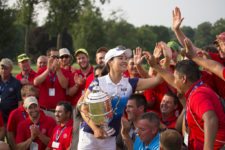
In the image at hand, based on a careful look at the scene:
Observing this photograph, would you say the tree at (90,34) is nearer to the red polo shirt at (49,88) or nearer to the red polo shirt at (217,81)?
the red polo shirt at (49,88)

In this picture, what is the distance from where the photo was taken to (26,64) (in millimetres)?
8672

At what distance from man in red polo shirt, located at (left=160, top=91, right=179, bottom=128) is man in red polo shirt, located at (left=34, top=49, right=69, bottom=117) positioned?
2767 millimetres

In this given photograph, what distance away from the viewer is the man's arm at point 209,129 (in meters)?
3.62

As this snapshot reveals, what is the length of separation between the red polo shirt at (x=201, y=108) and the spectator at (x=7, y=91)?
4985 millimetres

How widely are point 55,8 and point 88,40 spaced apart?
16.2 meters

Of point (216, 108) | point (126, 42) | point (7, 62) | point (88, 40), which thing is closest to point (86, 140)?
point (216, 108)

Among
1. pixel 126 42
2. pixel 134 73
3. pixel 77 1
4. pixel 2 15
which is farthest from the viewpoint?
pixel 126 42

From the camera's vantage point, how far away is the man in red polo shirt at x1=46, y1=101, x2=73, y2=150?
20.1 feet

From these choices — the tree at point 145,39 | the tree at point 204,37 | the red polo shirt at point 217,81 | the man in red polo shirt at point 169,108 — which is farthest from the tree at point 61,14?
the tree at point 145,39

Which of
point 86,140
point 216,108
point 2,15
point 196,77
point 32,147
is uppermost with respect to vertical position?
point 2,15

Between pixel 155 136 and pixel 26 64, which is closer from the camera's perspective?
pixel 155 136

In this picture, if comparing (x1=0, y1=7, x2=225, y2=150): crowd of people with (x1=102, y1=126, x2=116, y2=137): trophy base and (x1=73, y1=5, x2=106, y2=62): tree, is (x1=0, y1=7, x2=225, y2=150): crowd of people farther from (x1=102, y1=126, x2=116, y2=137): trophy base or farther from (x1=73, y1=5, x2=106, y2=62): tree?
(x1=73, y1=5, x2=106, y2=62): tree

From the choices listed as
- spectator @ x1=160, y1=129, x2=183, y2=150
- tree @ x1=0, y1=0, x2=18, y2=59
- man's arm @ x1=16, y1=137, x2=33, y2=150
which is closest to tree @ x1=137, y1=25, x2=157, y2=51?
tree @ x1=0, y1=0, x2=18, y2=59

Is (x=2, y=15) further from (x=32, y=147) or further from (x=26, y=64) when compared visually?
(x=32, y=147)
